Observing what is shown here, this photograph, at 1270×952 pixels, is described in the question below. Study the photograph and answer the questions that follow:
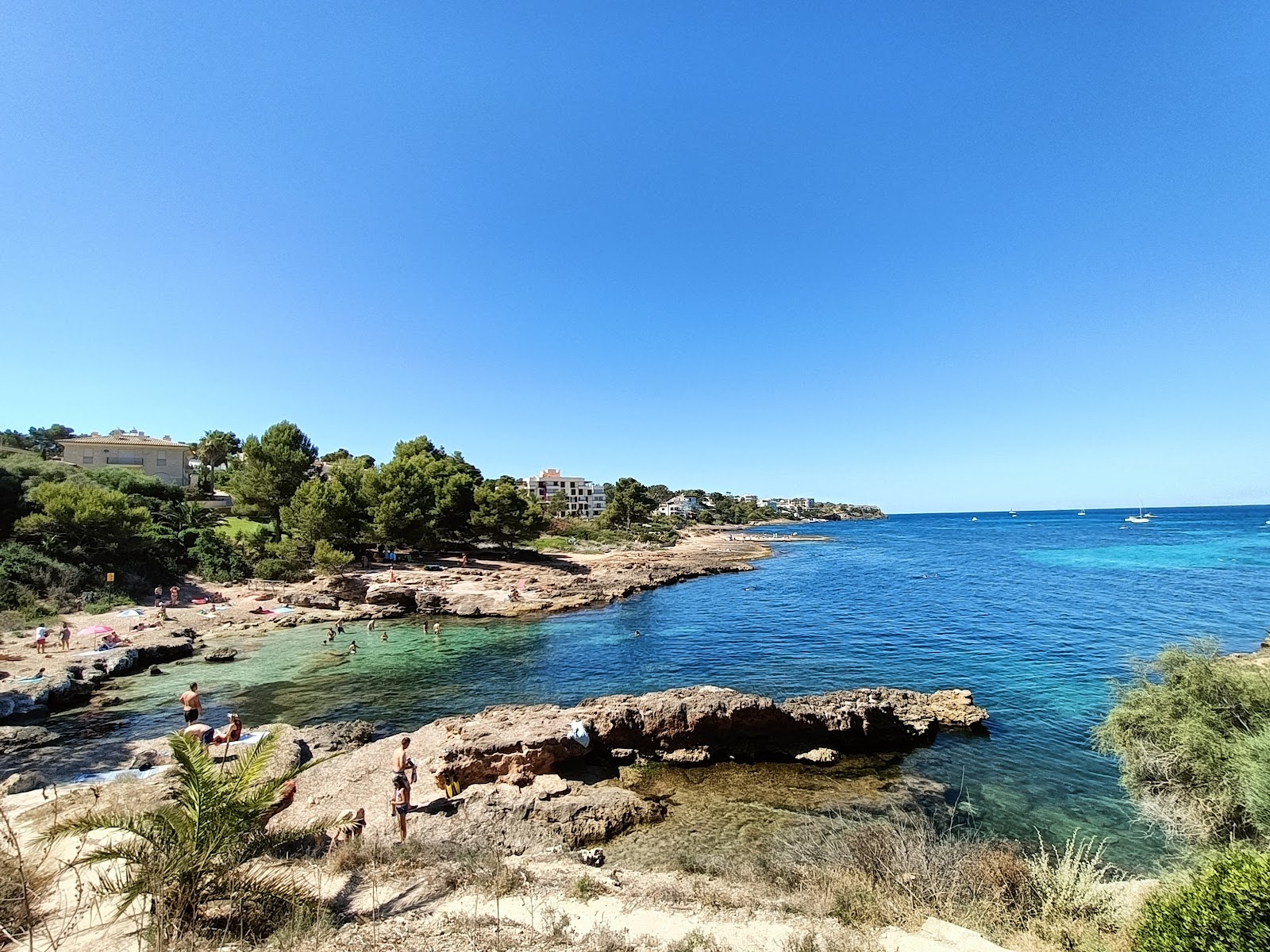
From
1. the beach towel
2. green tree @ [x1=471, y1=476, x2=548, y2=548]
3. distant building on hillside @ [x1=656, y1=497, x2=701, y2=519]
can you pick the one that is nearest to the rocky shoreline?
green tree @ [x1=471, y1=476, x2=548, y2=548]

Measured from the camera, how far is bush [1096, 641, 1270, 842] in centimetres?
856

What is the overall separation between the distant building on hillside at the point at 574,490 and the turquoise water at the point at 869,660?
93.9 meters

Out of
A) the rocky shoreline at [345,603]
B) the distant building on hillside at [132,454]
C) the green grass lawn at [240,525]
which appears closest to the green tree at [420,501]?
the rocky shoreline at [345,603]

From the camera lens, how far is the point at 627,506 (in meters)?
102

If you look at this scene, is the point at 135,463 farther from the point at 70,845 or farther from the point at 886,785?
the point at 886,785

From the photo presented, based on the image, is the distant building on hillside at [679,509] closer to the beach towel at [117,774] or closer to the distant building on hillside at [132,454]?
the distant building on hillside at [132,454]

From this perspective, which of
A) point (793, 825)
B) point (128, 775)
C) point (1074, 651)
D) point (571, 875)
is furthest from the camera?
point (1074, 651)

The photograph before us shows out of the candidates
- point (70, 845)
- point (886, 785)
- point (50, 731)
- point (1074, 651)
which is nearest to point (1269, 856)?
point (886, 785)

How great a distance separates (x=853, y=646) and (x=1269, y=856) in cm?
2247

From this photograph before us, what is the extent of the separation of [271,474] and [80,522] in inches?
688

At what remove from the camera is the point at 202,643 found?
1097 inches

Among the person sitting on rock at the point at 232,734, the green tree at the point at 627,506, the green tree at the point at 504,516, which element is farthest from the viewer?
the green tree at the point at 627,506

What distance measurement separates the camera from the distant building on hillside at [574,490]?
454 feet

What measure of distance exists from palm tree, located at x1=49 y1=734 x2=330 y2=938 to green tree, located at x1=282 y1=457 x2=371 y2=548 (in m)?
41.5
